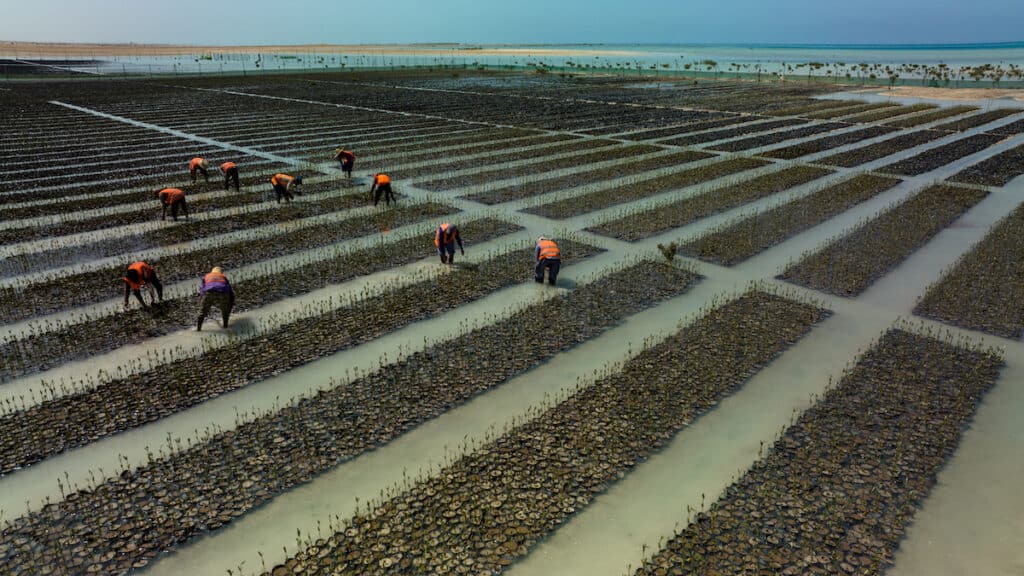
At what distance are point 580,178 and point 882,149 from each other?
17.2 m

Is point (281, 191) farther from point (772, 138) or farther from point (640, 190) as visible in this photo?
point (772, 138)

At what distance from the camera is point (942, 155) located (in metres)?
29.8

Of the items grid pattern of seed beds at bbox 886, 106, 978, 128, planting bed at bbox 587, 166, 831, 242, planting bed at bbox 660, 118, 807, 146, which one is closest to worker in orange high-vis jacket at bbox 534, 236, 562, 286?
planting bed at bbox 587, 166, 831, 242

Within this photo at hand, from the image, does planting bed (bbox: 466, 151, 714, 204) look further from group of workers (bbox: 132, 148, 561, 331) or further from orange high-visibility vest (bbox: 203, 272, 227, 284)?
orange high-visibility vest (bbox: 203, 272, 227, 284)

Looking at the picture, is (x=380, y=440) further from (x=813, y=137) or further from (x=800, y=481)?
(x=813, y=137)

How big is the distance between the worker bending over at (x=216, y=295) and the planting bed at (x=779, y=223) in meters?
11.5

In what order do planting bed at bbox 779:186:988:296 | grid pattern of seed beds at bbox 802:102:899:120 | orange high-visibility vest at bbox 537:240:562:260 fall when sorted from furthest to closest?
grid pattern of seed beds at bbox 802:102:899:120 < planting bed at bbox 779:186:988:296 < orange high-visibility vest at bbox 537:240:562:260

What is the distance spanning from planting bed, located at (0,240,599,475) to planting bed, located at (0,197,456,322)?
432cm

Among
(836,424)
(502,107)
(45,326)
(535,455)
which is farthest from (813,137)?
(45,326)

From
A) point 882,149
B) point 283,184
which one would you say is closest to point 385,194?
point 283,184

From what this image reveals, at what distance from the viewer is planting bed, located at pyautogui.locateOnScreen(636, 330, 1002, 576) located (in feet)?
23.5

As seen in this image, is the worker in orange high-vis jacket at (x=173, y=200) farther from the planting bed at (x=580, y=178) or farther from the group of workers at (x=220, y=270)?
the planting bed at (x=580, y=178)

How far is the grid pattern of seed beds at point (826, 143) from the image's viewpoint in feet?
99.9

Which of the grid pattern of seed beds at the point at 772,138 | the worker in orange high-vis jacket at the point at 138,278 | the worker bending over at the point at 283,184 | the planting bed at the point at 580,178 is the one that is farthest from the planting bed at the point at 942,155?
the worker in orange high-vis jacket at the point at 138,278
